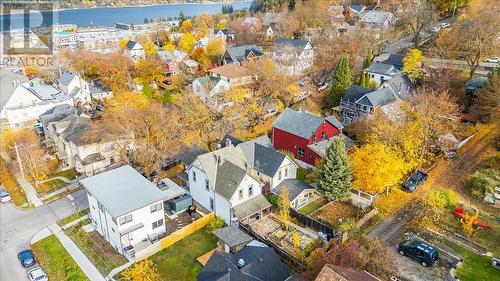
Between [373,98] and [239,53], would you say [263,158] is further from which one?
[239,53]

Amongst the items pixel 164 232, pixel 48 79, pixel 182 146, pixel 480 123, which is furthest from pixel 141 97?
pixel 480 123

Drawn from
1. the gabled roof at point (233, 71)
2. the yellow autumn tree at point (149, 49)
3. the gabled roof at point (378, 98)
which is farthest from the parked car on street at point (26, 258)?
the yellow autumn tree at point (149, 49)

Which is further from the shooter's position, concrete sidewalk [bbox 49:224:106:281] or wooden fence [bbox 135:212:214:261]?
wooden fence [bbox 135:212:214:261]

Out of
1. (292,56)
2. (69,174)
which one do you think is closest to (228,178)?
(69,174)

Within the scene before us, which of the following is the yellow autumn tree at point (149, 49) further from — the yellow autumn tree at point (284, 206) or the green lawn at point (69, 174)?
the yellow autumn tree at point (284, 206)

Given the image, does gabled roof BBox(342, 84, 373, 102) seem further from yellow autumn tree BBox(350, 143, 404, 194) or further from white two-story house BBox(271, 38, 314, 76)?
yellow autumn tree BBox(350, 143, 404, 194)

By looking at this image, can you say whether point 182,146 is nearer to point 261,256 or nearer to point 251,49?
point 261,256

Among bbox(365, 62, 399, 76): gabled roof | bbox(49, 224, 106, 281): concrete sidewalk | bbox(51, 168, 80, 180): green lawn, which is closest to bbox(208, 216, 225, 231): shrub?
bbox(49, 224, 106, 281): concrete sidewalk
